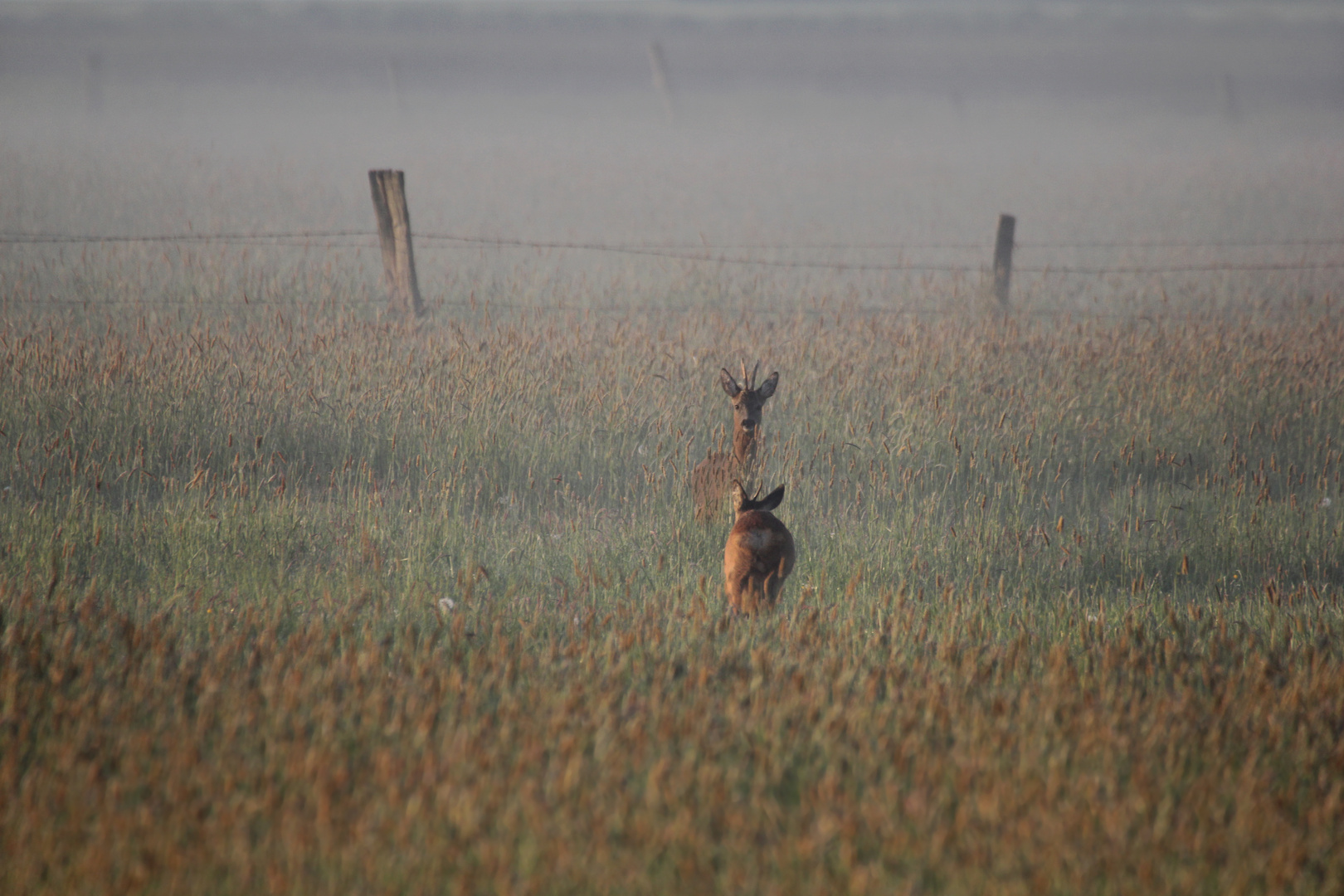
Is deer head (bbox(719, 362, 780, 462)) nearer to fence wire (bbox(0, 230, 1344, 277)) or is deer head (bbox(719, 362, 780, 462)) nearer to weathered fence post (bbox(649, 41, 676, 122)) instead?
fence wire (bbox(0, 230, 1344, 277))

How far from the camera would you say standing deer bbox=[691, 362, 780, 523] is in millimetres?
5379

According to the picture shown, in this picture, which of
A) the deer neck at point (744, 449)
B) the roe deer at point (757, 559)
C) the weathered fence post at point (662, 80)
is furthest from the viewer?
the weathered fence post at point (662, 80)

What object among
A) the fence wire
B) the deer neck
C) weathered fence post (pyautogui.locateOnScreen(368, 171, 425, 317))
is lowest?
the deer neck

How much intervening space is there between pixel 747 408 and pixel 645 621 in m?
1.87

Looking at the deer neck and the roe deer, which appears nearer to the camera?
the roe deer

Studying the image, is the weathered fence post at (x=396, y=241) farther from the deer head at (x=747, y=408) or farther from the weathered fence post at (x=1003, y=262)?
the weathered fence post at (x=1003, y=262)

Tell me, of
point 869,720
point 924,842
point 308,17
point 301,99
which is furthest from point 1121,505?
point 308,17

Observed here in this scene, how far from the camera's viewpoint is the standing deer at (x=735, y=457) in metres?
5.38

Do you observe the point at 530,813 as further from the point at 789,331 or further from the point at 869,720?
the point at 789,331

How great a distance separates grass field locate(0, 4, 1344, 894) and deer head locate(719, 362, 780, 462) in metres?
0.46

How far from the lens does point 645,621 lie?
13.1 feet

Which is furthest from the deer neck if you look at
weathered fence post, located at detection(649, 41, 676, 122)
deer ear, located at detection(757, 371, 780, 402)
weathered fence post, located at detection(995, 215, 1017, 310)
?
weathered fence post, located at detection(649, 41, 676, 122)

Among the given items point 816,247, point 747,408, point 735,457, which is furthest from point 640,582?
point 816,247

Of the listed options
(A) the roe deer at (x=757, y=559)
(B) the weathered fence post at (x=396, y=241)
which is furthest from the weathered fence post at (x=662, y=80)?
(A) the roe deer at (x=757, y=559)
